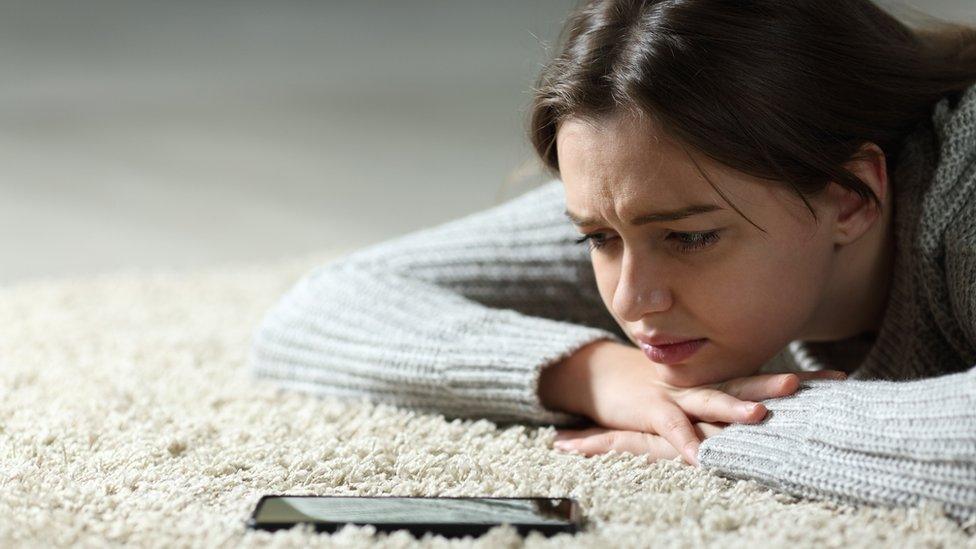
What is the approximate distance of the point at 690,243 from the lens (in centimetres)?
86

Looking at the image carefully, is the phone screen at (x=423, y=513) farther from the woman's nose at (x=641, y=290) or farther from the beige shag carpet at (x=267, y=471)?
the woman's nose at (x=641, y=290)

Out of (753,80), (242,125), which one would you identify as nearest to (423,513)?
(753,80)

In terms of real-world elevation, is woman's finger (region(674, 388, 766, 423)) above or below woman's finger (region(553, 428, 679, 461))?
above

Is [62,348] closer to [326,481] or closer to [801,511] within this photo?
[326,481]

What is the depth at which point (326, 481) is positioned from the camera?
827mm

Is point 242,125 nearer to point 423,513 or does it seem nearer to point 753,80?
point 753,80

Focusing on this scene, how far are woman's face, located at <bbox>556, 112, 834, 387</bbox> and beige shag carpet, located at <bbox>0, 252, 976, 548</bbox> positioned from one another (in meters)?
0.12

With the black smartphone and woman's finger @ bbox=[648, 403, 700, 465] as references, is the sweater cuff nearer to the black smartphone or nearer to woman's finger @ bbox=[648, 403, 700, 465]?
woman's finger @ bbox=[648, 403, 700, 465]

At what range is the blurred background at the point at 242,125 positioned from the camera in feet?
8.25

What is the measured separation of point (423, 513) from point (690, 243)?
12.1 inches

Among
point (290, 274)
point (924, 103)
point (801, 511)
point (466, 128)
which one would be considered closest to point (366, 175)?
point (466, 128)

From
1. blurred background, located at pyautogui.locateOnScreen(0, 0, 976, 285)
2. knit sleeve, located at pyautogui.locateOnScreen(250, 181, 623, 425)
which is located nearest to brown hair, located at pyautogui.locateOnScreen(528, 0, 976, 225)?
knit sleeve, located at pyautogui.locateOnScreen(250, 181, 623, 425)

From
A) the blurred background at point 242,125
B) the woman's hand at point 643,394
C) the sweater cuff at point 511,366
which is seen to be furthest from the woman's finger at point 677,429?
the blurred background at point 242,125

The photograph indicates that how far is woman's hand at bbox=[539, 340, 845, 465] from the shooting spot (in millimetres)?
884
